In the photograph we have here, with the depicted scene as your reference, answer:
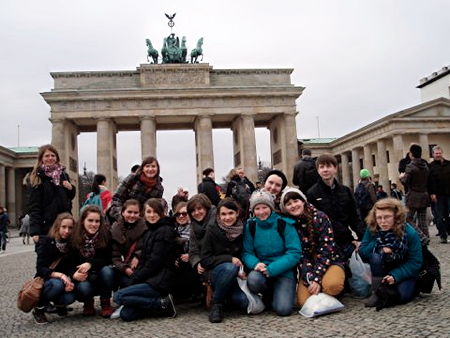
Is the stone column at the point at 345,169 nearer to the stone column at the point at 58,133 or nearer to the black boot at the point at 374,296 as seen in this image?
the stone column at the point at 58,133

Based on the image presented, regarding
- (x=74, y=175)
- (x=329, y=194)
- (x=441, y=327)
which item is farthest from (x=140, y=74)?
(x=441, y=327)

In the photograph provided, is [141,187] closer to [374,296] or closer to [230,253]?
[230,253]

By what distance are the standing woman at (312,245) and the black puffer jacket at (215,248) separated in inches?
34.6

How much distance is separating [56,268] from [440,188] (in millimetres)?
10342

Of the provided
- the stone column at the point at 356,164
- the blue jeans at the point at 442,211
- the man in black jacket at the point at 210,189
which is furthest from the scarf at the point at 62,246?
the stone column at the point at 356,164

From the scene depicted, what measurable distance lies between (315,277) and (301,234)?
24.3 inches

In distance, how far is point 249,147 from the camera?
141ft

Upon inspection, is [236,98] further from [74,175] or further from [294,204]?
[294,204]

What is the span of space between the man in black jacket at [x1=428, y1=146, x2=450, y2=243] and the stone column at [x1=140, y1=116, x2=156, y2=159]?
31.5 metres

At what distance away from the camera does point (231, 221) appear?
21.0ft

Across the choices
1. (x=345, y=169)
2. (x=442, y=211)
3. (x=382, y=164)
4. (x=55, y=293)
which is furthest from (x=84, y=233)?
(x=345, y=169)

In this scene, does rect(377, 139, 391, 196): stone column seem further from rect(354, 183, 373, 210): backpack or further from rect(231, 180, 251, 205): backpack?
rect(231, 180, 251, 205): backpack

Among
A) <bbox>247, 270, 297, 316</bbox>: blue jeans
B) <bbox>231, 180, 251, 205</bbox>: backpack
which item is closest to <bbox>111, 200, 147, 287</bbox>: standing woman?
<bbox>247, 270, 297, 316</bbox>: blue jeans

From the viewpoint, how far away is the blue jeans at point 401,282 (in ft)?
19.8
